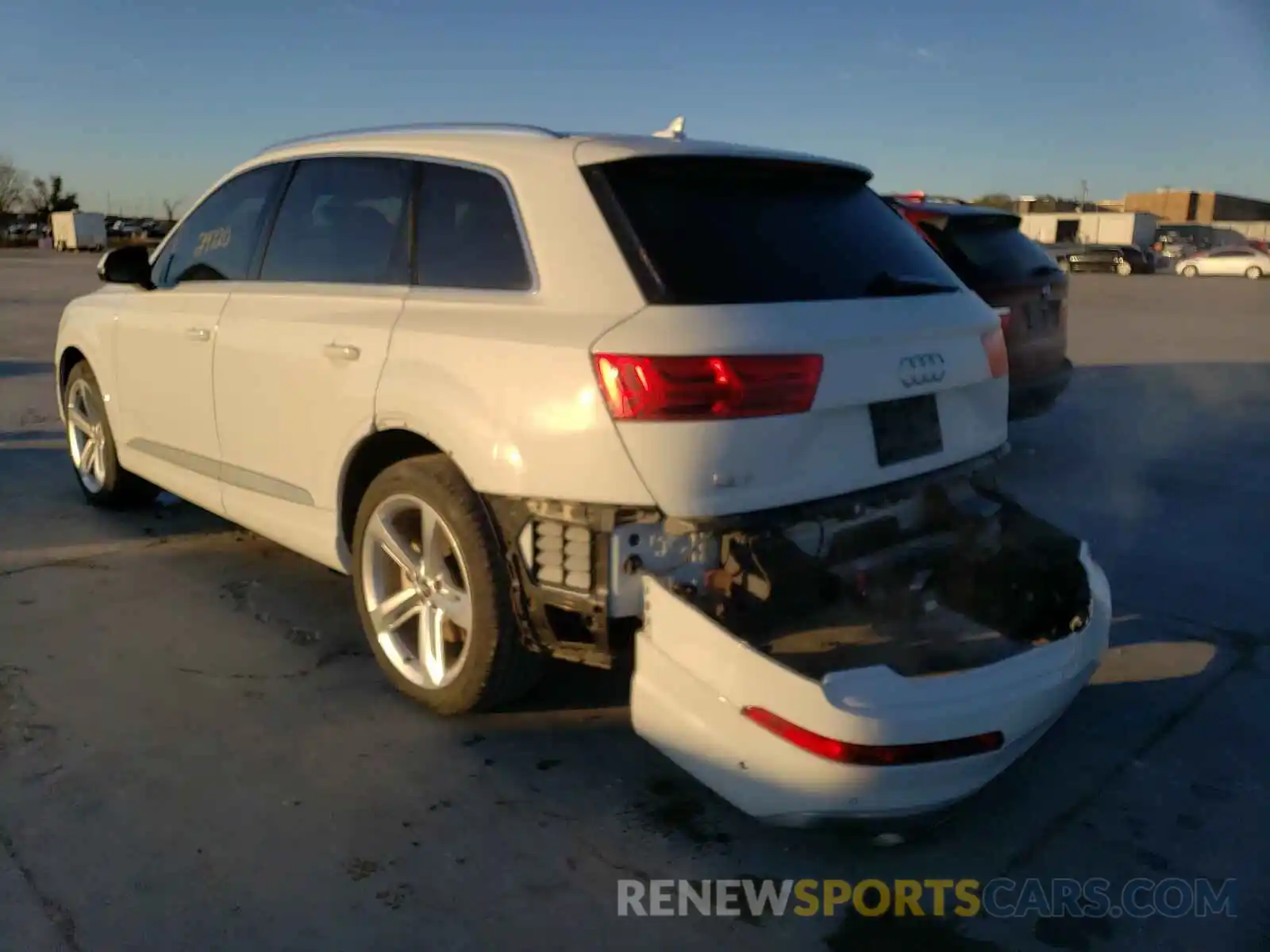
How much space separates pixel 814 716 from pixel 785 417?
0.76 metres

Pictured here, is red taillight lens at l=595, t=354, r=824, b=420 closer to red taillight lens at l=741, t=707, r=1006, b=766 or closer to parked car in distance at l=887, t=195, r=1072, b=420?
red taillight lens at l=741, t=707, r=1006, b=766

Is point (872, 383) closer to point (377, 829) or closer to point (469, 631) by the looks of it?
point (469, 631)

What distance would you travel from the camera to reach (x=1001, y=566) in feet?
11.2

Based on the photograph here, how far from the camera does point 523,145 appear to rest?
319cm

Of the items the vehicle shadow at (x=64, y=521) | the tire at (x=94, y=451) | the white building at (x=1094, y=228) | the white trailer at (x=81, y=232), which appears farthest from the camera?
the white building at (x=1094, y=228)

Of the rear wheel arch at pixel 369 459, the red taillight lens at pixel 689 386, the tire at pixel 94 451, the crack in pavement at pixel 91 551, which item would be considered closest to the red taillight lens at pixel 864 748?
the red taillight lens at pixel 689 386

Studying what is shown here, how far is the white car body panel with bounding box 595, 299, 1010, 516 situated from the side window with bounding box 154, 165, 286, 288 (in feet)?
7.47

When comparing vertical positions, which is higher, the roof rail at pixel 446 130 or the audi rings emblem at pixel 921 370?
the roof rail at pixel 446 130

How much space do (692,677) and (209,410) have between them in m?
2.62

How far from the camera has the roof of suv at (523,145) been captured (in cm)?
306

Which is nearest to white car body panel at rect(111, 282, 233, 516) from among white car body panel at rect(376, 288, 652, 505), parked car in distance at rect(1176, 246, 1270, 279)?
white car body panel at rect(376, 288, 652, 505)

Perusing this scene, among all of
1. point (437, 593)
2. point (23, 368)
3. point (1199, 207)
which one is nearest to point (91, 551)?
point (437, 593)

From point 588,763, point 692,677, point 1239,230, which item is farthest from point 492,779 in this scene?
point 1239,230

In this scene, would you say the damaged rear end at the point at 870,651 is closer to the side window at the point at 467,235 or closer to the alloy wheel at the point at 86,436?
the side window at the point at 467,235
